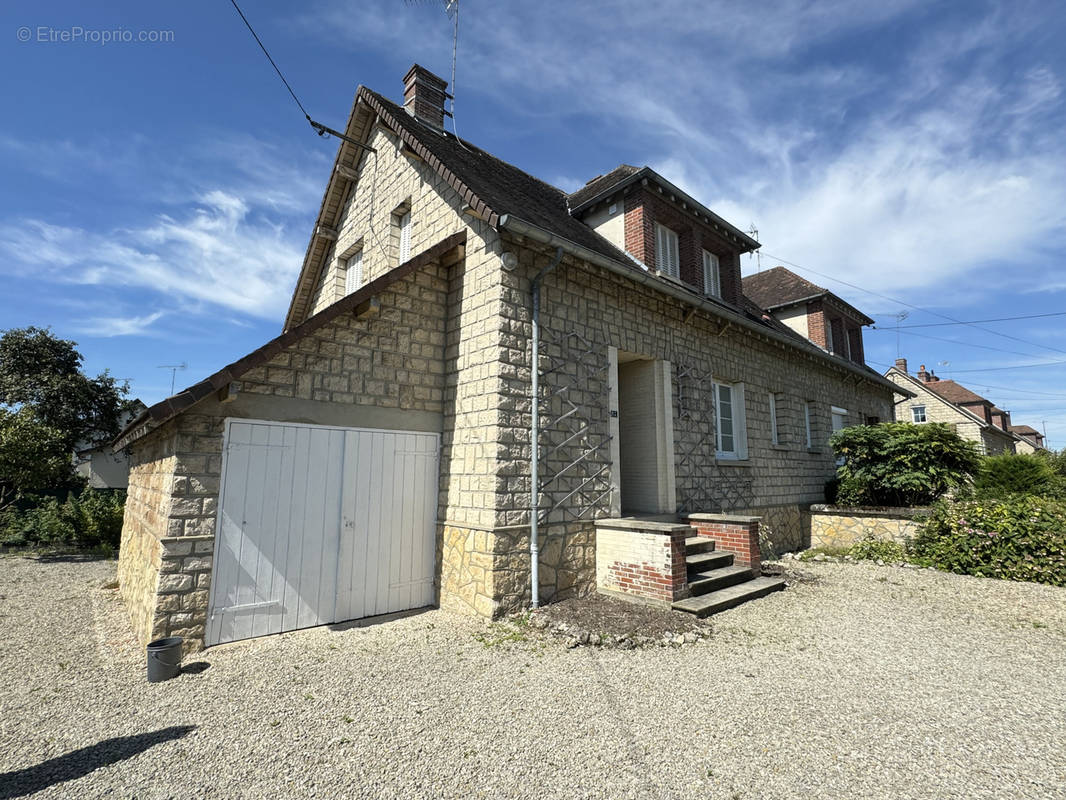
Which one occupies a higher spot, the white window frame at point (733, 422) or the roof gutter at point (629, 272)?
the roof gutter at point (629, 272)

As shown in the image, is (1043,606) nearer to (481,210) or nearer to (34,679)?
(481,210)

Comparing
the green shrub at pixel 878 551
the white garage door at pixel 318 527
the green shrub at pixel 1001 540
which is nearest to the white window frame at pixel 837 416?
the green shrub at pixel 878 551

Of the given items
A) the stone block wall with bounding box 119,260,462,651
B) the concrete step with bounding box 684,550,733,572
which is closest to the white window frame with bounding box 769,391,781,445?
the concrete step with bounding box 684,550,733,572

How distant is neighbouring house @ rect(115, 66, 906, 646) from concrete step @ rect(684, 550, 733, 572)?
4 cm

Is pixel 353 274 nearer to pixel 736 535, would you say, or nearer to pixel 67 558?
pixel 736 535

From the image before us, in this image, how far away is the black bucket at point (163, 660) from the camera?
13.4ft

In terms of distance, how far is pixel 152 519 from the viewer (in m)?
5.41

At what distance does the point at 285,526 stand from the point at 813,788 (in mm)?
4776

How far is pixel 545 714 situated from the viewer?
11.6ft

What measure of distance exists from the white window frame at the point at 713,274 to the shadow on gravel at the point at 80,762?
10.1 metres

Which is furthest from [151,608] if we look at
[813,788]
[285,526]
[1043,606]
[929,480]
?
[929,480]

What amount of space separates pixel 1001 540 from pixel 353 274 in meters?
11.6

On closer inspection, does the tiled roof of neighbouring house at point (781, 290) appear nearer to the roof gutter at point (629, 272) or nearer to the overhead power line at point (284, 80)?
the roof gutter at point (629, 272)

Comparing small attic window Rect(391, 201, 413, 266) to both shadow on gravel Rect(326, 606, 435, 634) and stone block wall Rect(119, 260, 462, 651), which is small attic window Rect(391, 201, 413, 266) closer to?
stone block wall Rect(119, 260, 462, 651)
